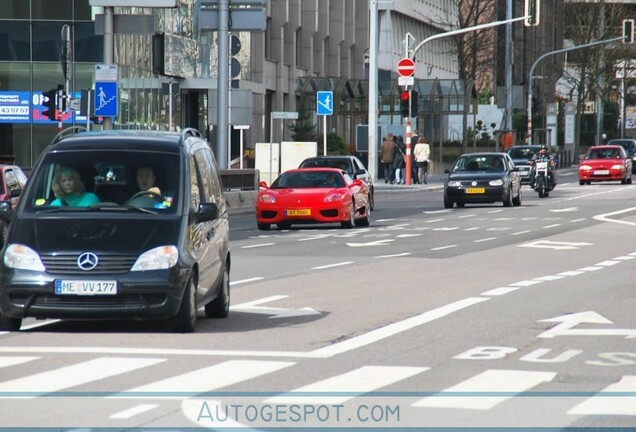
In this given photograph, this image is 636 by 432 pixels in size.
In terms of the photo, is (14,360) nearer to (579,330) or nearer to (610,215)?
(579,330)

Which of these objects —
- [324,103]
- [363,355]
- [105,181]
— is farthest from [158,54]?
[363,355]

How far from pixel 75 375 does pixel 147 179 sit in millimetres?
3740

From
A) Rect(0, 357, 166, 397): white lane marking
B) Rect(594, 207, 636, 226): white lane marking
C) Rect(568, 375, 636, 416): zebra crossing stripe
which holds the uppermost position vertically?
Rect(568, 375, 636, 416): zebra crossing stripe

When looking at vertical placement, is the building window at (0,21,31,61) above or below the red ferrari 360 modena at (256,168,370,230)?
above

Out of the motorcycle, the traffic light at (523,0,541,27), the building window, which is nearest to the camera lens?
the motorcycle

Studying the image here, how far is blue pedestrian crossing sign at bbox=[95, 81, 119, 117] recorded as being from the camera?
3506 cm

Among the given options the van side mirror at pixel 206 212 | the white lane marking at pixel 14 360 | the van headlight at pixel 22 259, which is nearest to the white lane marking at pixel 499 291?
the van side mirror at pixel 206 212

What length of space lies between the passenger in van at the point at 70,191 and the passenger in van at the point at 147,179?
0.40 metres

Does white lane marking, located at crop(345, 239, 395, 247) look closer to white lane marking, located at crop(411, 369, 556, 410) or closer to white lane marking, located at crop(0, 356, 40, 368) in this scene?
white lane marking, located at crop(0, 356, 40, 368)

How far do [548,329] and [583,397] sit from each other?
4.20 m

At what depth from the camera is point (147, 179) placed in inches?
568

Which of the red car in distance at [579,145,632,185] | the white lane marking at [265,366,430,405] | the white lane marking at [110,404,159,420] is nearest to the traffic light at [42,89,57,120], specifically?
the red car in distance at [579,145,632,185]

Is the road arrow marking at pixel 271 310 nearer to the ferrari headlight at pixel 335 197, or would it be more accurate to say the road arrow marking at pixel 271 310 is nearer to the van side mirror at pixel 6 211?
the van side mirror at pixel 6 211

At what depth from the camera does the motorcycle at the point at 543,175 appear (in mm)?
53438
